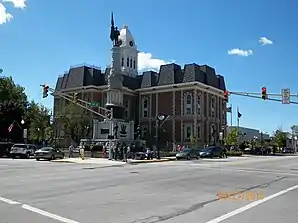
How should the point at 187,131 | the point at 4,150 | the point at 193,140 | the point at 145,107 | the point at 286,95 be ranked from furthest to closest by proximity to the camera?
the point at 145,107, the point at 187,131, the point at 193,140, the point at 4,150, the point at 286,95

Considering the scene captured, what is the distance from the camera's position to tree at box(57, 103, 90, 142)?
232ft

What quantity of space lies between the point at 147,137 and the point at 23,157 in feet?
110

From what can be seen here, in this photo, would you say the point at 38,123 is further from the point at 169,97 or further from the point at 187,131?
the point at 187,131

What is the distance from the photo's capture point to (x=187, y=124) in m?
77.8

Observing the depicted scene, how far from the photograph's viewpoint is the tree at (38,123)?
73.4 m

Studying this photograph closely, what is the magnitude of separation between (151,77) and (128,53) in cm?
1272

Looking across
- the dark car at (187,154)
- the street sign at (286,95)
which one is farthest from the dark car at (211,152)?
the street sign at (286,95)

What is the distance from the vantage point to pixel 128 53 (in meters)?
93.6

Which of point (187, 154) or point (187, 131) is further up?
point (187, 131)

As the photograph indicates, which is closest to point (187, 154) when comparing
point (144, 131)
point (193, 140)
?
point (193, 140)

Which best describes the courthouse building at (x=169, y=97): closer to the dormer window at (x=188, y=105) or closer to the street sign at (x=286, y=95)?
the dormer window at (x=188, y=105)

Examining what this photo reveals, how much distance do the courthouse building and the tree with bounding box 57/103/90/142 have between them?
292 inches

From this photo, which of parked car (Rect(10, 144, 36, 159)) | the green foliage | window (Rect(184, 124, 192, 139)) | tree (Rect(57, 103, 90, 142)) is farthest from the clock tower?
parked car (Rect(10, 144, 36, 159))

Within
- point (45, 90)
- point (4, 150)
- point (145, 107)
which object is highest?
point (145, 107)
